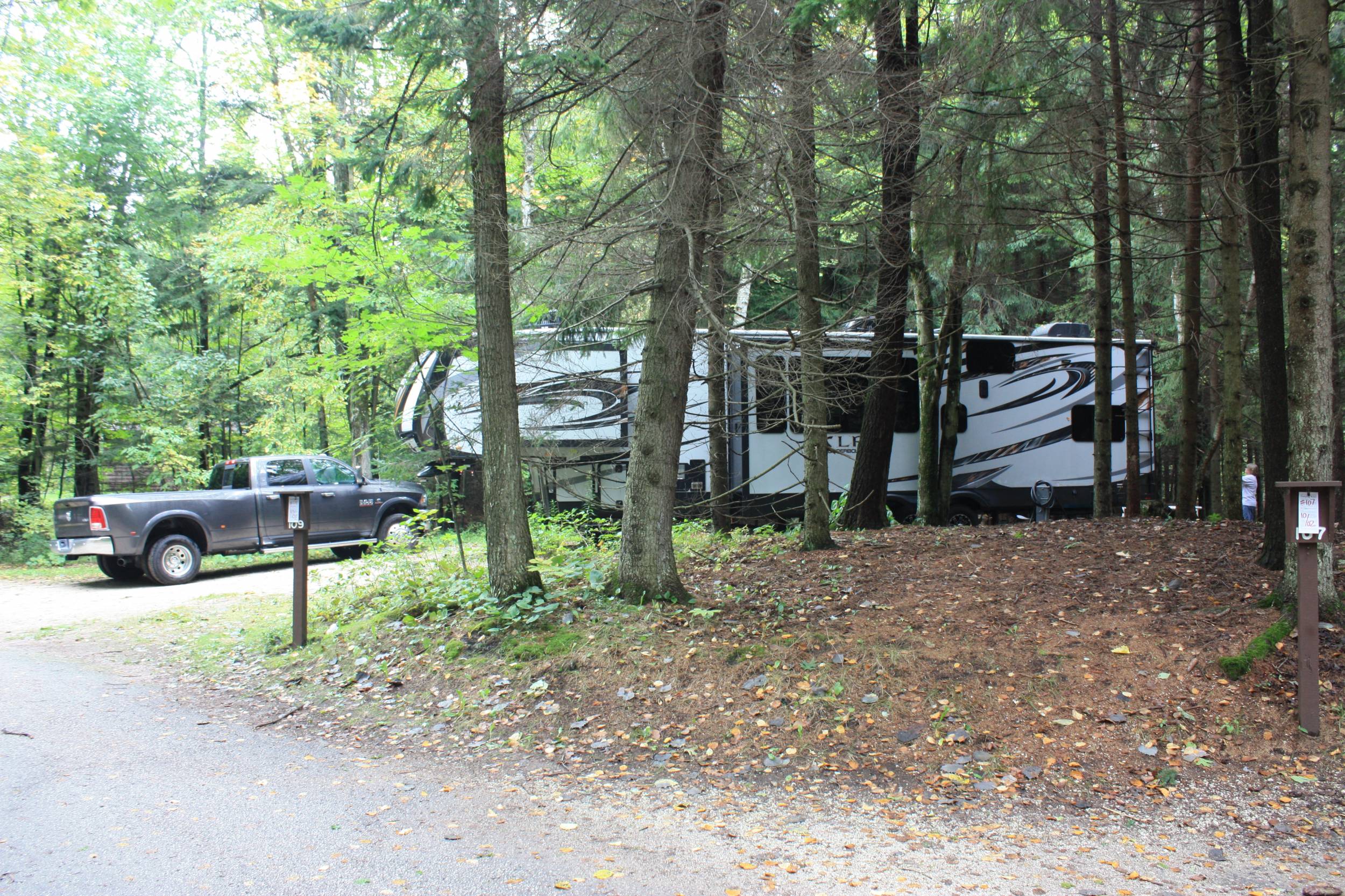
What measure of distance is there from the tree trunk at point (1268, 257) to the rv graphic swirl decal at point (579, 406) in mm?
6331

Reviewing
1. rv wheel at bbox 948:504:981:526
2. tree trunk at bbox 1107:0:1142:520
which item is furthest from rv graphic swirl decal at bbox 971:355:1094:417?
tree trunk at bbox 1107:0:1142:520

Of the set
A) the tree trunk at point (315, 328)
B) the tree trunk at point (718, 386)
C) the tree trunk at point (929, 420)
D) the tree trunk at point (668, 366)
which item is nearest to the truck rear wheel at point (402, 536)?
the tree trunk at point (668, 366)

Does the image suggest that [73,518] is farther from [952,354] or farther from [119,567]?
[952,354]

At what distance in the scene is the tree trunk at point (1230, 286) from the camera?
742 centimetres

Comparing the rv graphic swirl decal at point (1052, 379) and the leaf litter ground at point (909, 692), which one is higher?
the rv graphic swirl decal at point (1052, 379)

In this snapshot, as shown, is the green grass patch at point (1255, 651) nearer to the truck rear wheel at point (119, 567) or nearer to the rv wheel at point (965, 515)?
the rv wheel at point (965, 515)

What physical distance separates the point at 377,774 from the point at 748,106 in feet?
18.1

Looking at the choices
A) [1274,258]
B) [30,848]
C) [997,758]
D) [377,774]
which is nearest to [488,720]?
[377,774]

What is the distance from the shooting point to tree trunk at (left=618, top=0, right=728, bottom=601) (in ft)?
22.6

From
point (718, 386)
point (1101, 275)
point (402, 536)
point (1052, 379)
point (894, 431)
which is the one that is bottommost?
point (402, 536)

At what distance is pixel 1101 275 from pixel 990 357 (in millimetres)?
4953

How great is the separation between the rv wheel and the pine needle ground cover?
21.8ft

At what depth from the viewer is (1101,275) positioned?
9.93m

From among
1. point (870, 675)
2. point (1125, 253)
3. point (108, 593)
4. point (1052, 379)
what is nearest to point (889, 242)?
point (1125, 253)
